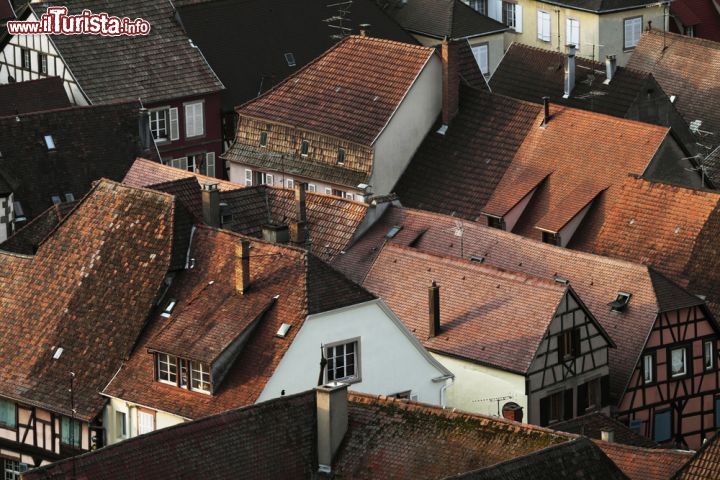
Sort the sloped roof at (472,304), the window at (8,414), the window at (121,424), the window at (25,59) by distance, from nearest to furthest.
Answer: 1. the window at (121,424)
2. the window at (8,414)
3. the sloped roof at (472,304)
4. the window at (25,59)

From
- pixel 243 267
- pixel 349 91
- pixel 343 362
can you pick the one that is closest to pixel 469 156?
pixel 349 91

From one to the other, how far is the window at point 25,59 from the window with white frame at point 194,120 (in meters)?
6.61

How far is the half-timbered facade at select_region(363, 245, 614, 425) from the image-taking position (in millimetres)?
80125

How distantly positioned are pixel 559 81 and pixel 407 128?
1010cm

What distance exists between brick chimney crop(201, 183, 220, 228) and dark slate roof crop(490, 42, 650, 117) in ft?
74.4

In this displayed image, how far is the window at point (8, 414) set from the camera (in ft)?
258

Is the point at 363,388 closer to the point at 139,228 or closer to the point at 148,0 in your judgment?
the point at 139,228

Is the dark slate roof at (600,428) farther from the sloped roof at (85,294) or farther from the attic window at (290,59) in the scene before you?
the attic window at (290,59)

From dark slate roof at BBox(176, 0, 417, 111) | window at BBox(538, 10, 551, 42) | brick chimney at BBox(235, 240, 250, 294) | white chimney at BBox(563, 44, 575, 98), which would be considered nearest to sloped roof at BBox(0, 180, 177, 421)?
brick chimney at BBox(235, 240, 250, 294)

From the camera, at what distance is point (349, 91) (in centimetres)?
10000

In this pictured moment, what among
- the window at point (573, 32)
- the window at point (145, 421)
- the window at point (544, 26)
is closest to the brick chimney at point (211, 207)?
the window at point (145, 421)

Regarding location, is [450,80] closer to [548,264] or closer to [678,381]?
[548,264]

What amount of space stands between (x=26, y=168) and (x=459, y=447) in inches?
1379

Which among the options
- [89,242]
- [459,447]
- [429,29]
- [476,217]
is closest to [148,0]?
[429,29]
